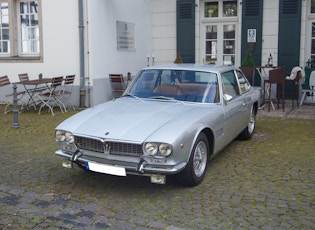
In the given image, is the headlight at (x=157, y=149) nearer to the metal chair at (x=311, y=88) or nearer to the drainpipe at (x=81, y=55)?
the drainpipe at (x=81, y=55)

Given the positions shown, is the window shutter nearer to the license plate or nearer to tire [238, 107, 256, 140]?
tire [238, 107, 256, 140]

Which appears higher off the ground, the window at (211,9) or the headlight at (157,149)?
the window at (211,9)

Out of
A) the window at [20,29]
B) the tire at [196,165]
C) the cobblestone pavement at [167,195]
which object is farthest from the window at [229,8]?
the tire at [196,165]

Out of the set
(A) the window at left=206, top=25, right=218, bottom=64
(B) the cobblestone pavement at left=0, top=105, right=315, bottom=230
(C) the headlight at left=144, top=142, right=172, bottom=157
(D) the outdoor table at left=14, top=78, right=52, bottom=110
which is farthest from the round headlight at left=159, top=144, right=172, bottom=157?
(A) the window at left=206, top=25, right=218, bottom=64

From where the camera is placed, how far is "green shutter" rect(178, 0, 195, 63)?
1376 cm

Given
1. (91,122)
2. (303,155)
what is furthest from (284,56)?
(91,122)

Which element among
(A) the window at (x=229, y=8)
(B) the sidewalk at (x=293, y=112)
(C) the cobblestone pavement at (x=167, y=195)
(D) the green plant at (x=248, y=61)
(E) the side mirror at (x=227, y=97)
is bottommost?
(C) the cobblestone pavement at (x=167, y=195)

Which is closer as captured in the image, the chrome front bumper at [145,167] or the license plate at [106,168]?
the chrome front bumper at [145,167]

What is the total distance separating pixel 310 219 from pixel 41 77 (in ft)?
31.6

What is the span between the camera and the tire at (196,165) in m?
4.96

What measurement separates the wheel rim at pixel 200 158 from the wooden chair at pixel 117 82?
23.2 ft

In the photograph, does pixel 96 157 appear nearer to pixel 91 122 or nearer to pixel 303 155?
pixel 91 122

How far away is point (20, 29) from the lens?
42.7 feet

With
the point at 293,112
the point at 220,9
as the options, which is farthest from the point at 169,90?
the point at 220,9
